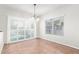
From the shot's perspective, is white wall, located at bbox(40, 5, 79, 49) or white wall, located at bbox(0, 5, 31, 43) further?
white wall, located at bbox(40, 5, 79, 49)

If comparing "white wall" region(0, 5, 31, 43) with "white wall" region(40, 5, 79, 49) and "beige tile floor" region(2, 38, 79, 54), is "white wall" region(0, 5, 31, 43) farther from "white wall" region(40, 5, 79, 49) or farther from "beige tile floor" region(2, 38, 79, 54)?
"white wall" region(40, 5, 79, 49)

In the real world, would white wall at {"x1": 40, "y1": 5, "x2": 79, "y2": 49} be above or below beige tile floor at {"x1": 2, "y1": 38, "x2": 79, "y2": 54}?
above

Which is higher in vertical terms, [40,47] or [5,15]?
[5,15]

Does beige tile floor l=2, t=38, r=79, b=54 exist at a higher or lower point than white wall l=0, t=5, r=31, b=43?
lower

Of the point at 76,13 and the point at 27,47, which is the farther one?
the point at 27,47

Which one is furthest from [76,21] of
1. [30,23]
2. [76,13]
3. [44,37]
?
[30,23]

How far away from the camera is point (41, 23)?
203 centimetres

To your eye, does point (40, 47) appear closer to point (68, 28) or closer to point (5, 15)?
point (68, 28)

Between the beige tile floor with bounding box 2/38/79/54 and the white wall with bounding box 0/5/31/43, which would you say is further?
the beige tile floor with bounding box 2/38/79/54

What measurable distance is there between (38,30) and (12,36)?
702 millimetres

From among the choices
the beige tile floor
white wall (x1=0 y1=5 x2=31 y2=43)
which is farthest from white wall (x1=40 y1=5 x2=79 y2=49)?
white wall (x1=0 y1=5 x2=31 y2=43)

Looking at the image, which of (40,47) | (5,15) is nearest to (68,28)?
(40,47)

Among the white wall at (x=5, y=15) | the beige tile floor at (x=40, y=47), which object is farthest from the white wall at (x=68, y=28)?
the white wall at (x=5, y=15)
